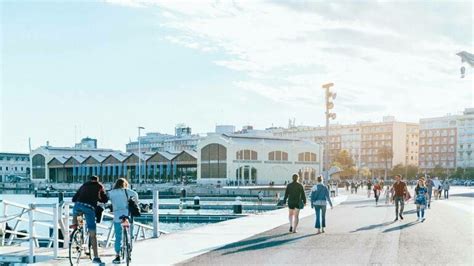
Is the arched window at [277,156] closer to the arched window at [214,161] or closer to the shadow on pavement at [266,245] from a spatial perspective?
the arched window at [214,161]

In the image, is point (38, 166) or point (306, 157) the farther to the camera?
point (38, 166)

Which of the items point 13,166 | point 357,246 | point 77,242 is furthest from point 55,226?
point 13,166

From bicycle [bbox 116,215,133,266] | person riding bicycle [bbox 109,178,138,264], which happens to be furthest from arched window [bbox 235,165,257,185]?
bicycle [bbox 116,215,133,266]

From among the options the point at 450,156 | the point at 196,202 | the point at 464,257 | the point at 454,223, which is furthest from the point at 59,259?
the point at 450,156

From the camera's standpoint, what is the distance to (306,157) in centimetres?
11569

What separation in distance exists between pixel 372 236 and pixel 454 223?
20.4ft

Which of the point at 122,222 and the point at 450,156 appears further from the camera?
the point at 450,156

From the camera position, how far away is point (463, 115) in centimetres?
15888

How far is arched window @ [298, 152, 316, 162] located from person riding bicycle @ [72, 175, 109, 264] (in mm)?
103251

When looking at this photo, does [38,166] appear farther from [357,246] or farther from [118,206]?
[118,206]

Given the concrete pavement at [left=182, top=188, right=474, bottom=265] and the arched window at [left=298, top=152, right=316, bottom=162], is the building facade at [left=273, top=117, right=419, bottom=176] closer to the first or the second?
the arched window at [left=298, top=152, right=316, bottom=162]

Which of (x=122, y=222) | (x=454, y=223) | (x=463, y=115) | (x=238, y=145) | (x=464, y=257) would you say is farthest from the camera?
(x=463, y=115)

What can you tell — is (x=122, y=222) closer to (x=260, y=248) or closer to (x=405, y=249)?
(x=260, y=248)

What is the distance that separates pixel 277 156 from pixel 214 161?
12677 millimetres
